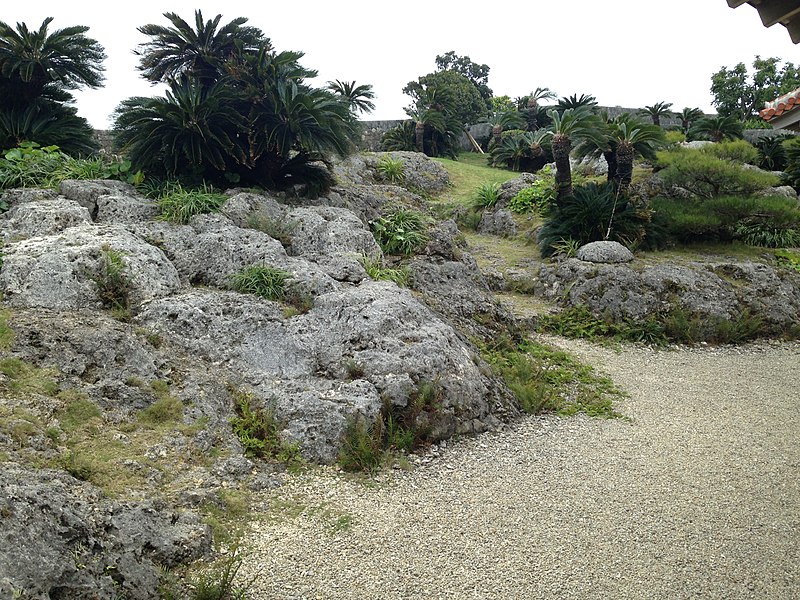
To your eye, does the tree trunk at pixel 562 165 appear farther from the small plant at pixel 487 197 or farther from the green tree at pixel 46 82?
the green tree at pixel 46 82

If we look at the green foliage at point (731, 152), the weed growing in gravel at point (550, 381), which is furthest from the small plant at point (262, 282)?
the green foliage at point (731, 152)

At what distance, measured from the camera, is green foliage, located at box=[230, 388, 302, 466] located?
14.3 feet

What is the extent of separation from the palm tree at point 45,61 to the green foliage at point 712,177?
9.53m

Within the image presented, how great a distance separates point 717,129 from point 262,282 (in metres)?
19.4

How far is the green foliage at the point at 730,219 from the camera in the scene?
1028cm

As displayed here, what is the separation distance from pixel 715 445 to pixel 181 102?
21.4ft

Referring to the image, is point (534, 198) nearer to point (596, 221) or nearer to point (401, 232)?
point (596, 221)

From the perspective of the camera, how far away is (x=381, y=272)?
675cm

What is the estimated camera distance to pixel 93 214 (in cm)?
666

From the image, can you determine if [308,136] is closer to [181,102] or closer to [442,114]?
[181,102]

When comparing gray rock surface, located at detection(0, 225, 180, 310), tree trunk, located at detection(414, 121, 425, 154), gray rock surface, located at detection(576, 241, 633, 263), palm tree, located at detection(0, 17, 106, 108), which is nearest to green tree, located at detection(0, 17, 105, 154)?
palm tree, located at detection(0, 17, 106, 108)

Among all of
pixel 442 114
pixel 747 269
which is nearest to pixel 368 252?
pixel 747 269

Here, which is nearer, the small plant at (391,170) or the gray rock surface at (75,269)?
the gray rock surface at (75,269)

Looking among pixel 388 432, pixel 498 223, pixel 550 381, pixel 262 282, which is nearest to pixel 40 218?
pixel 262 282
